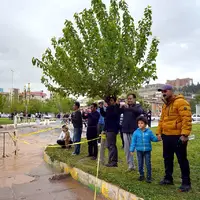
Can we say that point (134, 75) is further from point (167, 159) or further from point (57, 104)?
point (57, 104)

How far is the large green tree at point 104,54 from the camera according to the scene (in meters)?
6.11

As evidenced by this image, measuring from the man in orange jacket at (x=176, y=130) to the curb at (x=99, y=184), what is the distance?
2.89 ft

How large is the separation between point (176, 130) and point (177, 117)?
9.1 inches

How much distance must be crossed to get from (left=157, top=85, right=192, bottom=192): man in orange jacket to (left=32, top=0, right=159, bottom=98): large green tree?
185 centimetres

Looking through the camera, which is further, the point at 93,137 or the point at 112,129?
the point at 93,137

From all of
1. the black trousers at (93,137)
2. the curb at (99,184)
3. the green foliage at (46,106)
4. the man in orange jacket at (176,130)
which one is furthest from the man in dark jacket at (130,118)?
the green foliage at (46,106)

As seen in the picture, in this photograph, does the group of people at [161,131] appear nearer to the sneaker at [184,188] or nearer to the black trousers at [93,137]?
the sneaker at [184,188]

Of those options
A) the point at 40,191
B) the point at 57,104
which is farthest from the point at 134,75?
the point at 57,104

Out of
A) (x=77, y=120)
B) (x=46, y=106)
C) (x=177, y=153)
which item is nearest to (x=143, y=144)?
(x=177, y=153)

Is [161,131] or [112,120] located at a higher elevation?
[112,120]

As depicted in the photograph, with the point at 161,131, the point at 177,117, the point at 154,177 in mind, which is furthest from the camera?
the point at 154,177

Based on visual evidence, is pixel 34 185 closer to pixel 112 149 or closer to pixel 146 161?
pixel 112 149

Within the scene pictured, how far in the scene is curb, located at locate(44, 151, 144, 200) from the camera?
4157mm

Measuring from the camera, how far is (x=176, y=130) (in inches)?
168
